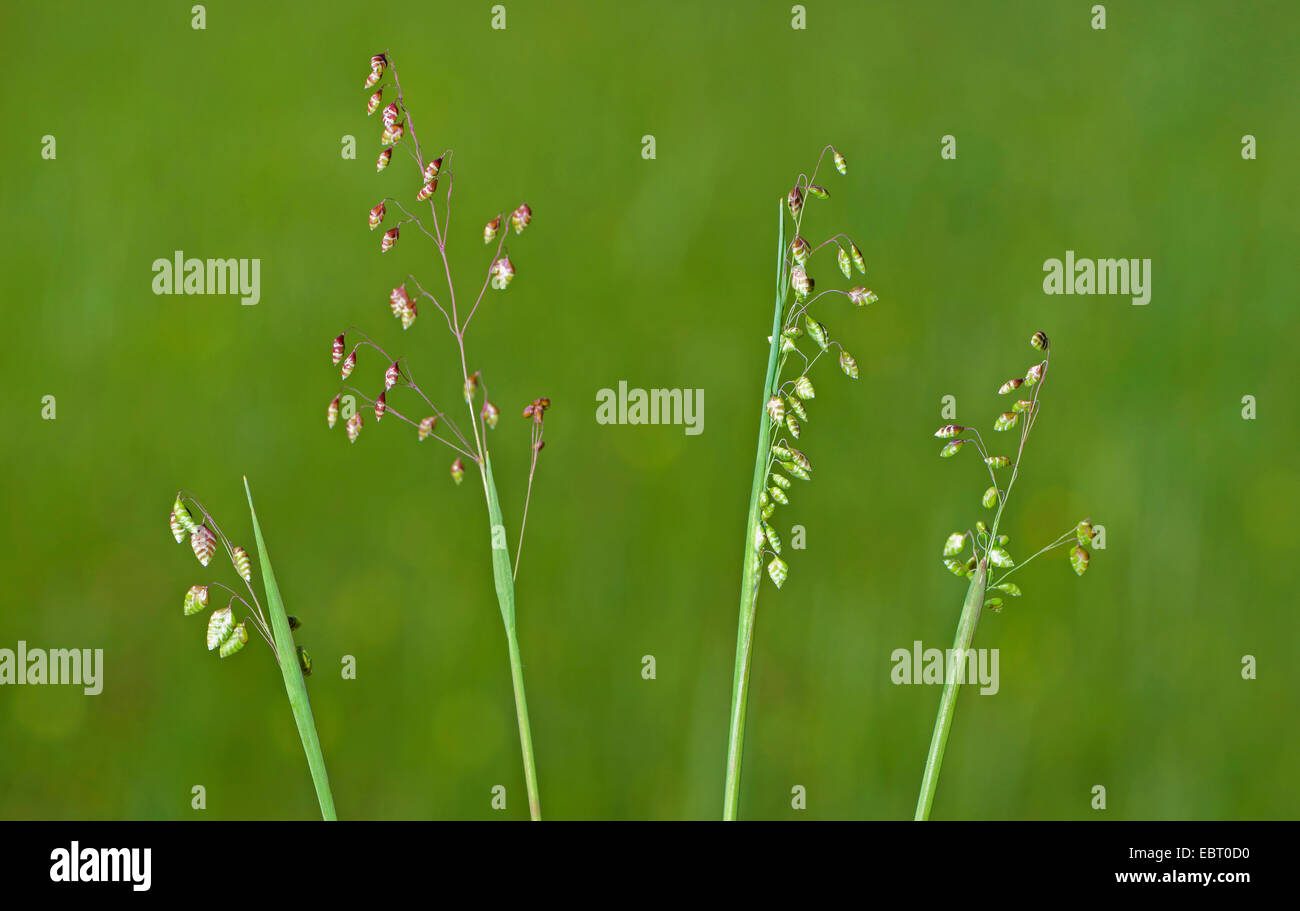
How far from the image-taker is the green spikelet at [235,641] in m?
0.39

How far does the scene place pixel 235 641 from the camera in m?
0.39

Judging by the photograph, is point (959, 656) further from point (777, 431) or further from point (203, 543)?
point (203, 543)

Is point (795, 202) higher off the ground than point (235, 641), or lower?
higher

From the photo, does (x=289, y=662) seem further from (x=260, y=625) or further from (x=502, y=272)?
(x=502, y=272)

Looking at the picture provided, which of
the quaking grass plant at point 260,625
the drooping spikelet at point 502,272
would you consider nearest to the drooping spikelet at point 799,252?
the drooping spikelet at point 502,272

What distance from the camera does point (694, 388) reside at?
0.82 metres

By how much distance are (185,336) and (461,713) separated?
1.21ft

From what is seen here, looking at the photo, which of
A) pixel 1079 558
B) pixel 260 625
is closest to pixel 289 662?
pixel 260 625

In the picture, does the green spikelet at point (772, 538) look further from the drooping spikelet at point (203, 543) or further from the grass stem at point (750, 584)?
the drooping spikelet at point (203, 543)

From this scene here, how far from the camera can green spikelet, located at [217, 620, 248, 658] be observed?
39 cm

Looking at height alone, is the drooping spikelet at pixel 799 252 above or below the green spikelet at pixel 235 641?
above

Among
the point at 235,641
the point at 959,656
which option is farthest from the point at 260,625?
the point at 959,656
